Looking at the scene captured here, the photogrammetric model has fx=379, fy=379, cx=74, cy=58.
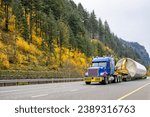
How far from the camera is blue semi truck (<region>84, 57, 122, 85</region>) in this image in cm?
4059

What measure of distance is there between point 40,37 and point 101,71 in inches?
2210

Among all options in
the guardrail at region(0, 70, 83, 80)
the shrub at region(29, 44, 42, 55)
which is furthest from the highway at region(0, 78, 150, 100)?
the shrub at region(29, 44, 42, 55)

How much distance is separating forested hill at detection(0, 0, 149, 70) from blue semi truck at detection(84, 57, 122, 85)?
19047 mm

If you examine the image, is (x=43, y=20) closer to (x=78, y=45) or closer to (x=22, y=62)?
(x=78, y=45)

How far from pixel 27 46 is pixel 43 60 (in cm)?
501

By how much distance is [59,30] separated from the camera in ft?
331

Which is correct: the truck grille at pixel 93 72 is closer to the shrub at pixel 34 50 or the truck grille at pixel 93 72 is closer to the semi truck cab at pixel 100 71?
the semi truck cab at pixel 100 71

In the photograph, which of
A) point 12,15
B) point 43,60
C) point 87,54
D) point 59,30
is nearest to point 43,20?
point 59,30

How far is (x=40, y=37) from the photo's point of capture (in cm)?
9556

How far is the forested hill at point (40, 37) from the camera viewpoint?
71562 millimetres

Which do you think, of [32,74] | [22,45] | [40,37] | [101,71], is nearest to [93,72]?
[101,71]

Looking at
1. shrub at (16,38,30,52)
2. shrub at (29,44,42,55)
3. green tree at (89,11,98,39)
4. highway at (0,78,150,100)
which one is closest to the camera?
highway at (0,78,150,100)

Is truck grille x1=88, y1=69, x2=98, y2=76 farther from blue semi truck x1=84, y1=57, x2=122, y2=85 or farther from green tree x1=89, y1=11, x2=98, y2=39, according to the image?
green tree x1=89, y1=11, x2=98, y2=39

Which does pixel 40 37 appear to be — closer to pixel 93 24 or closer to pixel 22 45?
pixel 22 45
